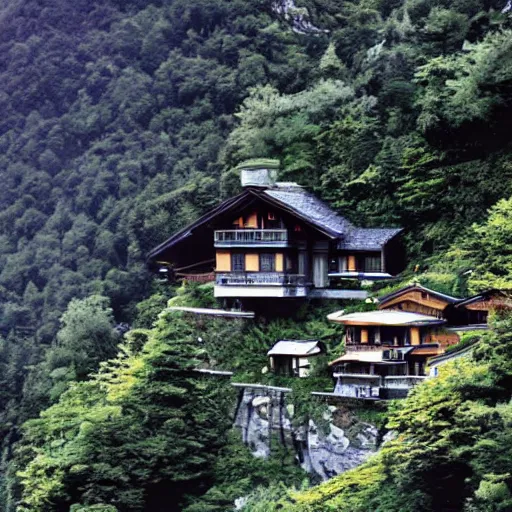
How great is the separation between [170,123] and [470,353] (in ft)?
124

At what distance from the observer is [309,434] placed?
31.8 m

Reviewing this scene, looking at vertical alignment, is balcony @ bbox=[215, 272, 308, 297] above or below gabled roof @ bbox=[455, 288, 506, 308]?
above

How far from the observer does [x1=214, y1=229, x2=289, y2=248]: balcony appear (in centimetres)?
3588

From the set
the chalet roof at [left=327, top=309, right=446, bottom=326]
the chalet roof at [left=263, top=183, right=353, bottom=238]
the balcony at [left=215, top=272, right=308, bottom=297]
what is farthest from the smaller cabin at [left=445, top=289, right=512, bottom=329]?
the balcony at [left=215, top=272, right=308, bottom=297]

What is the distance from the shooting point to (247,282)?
3612 cm

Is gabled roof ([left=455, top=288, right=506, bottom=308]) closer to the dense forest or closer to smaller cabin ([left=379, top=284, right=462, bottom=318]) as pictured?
Result: smaller cabin ([left=379, top=284, right=462, bottom=318])

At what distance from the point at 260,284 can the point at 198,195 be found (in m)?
12.8

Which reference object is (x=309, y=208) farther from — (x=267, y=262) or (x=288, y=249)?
(x=267, y=262)

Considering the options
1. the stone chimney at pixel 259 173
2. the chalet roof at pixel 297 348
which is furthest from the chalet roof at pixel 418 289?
the stone chimney at pixel 259 173

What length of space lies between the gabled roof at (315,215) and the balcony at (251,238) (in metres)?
0.75

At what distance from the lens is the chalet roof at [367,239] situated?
36062mm

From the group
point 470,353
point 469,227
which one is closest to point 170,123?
point 469,227

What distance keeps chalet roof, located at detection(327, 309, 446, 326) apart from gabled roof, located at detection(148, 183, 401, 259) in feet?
13.3

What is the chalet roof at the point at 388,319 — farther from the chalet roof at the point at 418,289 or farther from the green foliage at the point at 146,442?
the green foliage at the point at 146,442
